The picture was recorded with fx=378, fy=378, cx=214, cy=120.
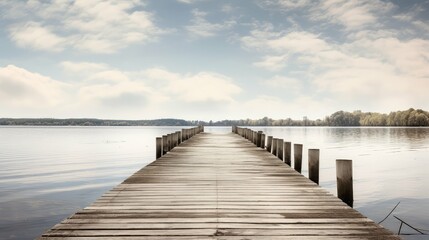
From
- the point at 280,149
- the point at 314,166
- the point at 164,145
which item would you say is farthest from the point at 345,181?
the point at 164,145

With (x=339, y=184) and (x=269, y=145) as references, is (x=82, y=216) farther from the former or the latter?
(x=269, y=145)

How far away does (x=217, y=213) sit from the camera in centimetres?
634

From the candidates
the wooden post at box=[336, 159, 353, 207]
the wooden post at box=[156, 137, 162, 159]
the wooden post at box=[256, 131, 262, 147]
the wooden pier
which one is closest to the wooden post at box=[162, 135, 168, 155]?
the wooden post at box=[156, 137, 162, 159]

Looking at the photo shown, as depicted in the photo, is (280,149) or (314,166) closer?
(314,166)

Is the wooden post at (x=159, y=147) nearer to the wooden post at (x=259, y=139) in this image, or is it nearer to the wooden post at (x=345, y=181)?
the wooden post at (x=259, y=139)

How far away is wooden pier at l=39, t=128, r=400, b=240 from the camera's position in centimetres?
528

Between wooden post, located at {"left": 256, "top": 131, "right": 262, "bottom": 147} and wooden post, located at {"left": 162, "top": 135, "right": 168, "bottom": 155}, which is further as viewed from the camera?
wooden post, located at {"left": 256, "top": 131, "right": 262, "bottom": 147}

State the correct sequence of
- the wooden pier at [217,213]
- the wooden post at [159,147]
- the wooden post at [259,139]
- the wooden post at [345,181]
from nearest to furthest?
the wooden pier at [217,213]
the wooden post at [345,181]
the wooden post at [159,147]
the wooden post at [259,139]

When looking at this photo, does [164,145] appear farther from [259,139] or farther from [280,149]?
[259,139]

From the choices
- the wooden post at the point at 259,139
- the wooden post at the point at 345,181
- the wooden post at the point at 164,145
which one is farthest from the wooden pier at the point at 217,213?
the wooden post at the point at 259,139

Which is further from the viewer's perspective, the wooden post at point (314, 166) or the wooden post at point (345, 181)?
the wooden post at point (314, 166)

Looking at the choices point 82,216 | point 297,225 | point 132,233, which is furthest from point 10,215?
point 297,225

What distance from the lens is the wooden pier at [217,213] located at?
17.3ft

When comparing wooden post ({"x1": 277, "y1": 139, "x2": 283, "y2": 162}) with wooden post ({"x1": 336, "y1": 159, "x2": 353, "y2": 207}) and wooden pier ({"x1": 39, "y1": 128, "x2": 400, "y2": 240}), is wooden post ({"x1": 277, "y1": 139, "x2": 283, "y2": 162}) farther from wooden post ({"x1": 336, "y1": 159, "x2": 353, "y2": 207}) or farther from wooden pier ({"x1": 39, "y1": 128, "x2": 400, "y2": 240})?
wooden post ({"x1": 336, "y1": 159, "x2": 353, "y2": 207})
